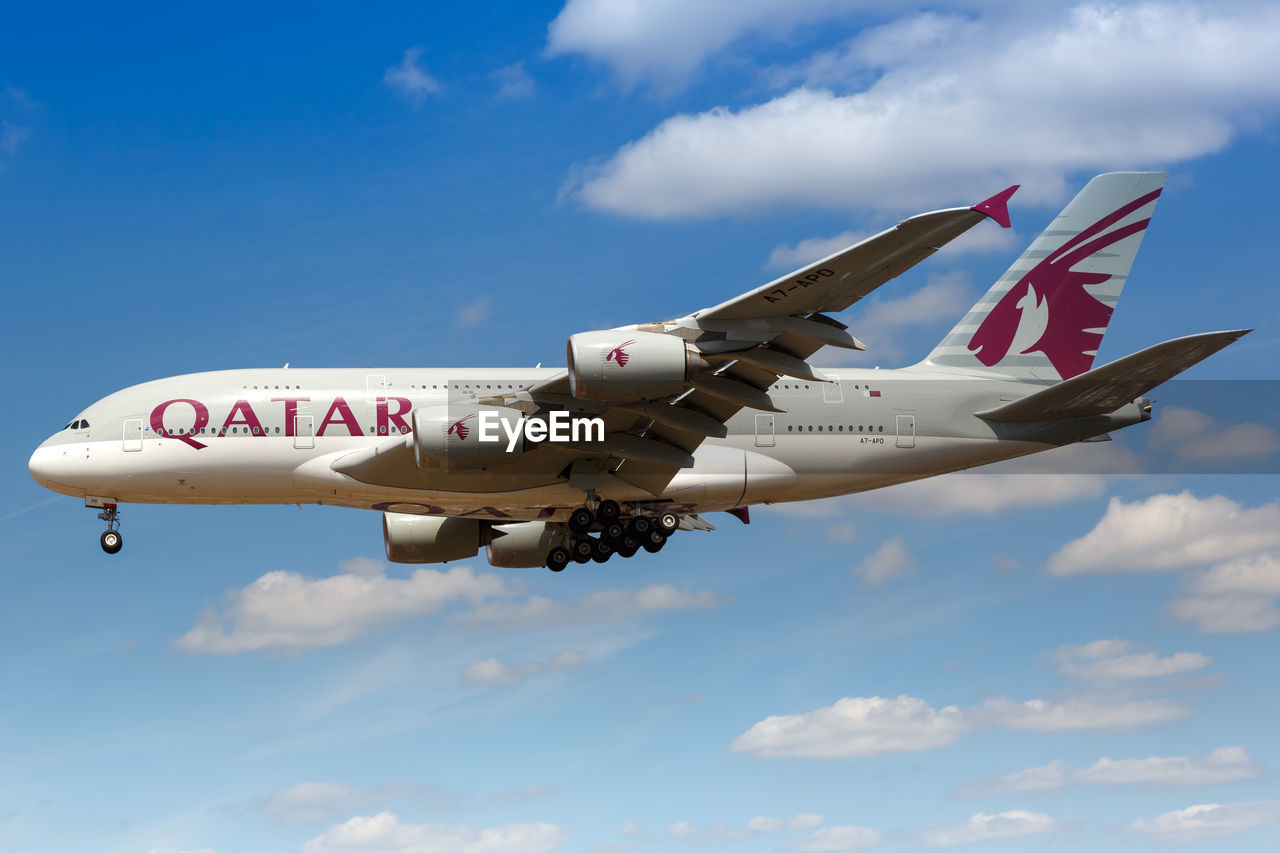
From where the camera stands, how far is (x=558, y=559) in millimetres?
32875

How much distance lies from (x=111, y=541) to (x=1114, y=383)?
23.1 m

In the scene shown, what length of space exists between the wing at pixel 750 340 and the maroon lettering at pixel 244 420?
6.07 meters

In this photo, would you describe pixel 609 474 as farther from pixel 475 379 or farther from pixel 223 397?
pixel 223 397

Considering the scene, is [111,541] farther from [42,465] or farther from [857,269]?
[857,269]

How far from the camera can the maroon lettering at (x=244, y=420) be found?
A: 99.0 feet

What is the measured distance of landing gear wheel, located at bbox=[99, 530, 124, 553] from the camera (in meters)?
31.2

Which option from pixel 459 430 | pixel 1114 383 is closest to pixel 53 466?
pixel 459 430

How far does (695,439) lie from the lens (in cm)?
2966

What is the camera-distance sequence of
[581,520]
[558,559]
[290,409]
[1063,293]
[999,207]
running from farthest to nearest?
1. [1063,293]
2. [558,559]
3. [581,520]
4. [290,409]
5. [999,207]

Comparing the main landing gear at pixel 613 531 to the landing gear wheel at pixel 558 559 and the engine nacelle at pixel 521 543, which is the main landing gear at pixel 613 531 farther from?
the engine nacelle at pixel 521 543

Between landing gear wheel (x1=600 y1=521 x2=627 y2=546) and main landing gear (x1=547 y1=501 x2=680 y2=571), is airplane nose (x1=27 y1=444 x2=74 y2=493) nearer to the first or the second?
main landing gear (x1=547 y1=501 x2=680 y2=571)

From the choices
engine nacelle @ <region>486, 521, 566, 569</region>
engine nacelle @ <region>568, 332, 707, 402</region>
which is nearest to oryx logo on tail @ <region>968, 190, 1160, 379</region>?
engine nacelle @ <region>486, 521, 566, 569</region>

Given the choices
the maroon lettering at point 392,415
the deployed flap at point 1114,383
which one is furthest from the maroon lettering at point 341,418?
the deployed flap at point 1114,383

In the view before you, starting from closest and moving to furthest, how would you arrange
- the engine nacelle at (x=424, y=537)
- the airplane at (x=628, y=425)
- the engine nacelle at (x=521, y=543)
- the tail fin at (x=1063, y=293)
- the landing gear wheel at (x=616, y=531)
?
the airplane at (x=628, y=425) → the landing gear wheel at (x=616, y=531) → the tail fin at (x=1063, y=293) → the engine nacelle at (x=424, y=537) → the engine nacelle at (x=521, y=543)
